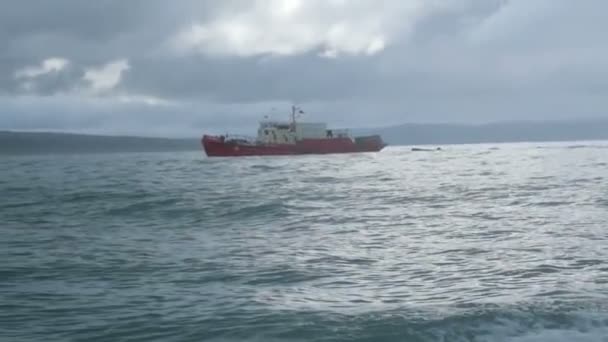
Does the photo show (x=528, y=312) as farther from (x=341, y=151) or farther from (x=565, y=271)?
(x=341, y=151)

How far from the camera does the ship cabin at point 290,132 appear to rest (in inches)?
3770

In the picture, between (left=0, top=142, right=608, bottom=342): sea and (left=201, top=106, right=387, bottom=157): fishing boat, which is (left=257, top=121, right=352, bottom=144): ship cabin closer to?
(left=201, top=106, right=387, bottom=157): fishing boat

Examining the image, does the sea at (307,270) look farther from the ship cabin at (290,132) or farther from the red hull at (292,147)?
A: the ship cabin at (290,132)

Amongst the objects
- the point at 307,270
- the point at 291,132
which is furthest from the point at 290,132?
the point at 307,270

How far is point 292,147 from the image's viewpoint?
92938 millimetres

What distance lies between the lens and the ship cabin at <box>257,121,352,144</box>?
314 ft

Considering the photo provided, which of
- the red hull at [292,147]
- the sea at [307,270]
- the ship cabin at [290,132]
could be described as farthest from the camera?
the ship cabin at [290,132]

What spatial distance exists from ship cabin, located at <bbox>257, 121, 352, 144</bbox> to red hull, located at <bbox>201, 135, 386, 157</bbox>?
1695mm

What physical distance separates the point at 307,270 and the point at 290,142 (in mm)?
81851

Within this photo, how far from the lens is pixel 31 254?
16.2 metres

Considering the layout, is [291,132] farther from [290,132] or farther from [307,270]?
[307,270]

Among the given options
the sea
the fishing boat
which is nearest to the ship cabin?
the fishing boat

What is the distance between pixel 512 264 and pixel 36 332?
27.3 ft

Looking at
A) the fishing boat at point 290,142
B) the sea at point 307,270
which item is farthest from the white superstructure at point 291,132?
the sea at point 307,270
